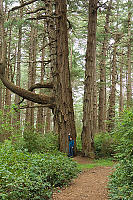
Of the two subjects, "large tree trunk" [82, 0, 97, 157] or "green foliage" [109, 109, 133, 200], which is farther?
"large tree trunk" [82, 0, 97, 157]

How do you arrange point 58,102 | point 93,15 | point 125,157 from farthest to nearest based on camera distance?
point 93,15
point 58,102
point 125,157

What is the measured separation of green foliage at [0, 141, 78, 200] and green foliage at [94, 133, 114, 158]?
17.6 feet

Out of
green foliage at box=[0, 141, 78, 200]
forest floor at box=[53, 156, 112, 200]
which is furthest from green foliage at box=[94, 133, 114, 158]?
green foliage at box=[0, 141, 78, 200]

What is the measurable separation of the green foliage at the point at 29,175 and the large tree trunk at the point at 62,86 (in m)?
3.98

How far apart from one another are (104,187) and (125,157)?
1544 millimetres

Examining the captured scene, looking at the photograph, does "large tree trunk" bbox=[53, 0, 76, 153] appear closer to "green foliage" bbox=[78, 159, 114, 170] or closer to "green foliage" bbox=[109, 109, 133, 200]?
"green foliage" bbox=[78, 159, 114, 170]

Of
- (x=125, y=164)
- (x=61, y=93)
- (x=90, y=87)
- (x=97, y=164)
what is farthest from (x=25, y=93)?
(x=125, y=164)

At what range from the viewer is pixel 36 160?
21.0 ft

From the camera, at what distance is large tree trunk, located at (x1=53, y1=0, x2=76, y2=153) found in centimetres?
1173

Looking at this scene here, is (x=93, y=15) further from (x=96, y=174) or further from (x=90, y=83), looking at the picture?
(x=96, y=174)

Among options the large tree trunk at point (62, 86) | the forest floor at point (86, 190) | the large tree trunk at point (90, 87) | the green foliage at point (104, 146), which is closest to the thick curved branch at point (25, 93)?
the large tree trunk at point (62, 86)

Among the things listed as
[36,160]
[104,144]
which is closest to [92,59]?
[104,144]

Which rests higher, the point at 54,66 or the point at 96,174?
the point at 54,66

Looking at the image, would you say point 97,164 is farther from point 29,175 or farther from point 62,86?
point 29,175
